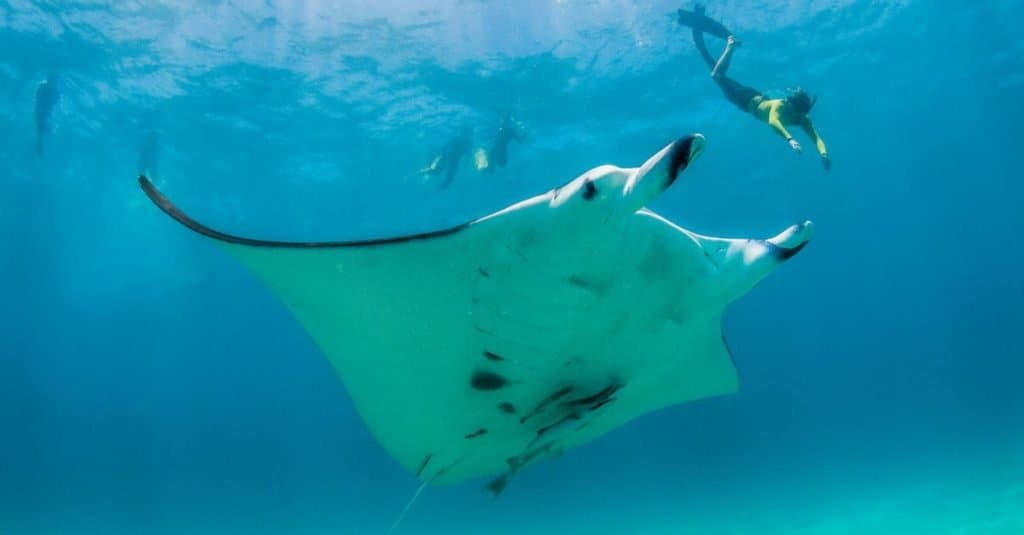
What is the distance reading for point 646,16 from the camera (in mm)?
14516

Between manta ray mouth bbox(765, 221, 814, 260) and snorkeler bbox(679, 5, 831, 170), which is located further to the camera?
snorkeler bbox(679, 5, 831, 170)

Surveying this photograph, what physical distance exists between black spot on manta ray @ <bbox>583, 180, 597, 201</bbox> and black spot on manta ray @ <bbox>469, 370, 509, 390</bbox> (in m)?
1.02

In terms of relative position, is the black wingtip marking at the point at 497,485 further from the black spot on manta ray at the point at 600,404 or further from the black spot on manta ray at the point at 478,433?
the black spot on manta ray at the point at 600,404

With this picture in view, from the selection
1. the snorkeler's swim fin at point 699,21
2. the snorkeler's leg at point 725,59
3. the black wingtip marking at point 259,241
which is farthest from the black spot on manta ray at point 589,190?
the snorkeler's swim fin at point 699,21

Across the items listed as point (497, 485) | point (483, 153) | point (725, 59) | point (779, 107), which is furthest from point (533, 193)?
point (497, 485)

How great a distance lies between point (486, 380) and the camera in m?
2.83

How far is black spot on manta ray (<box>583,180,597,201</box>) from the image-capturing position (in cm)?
212

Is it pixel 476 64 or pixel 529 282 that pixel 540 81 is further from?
pixel 529 282

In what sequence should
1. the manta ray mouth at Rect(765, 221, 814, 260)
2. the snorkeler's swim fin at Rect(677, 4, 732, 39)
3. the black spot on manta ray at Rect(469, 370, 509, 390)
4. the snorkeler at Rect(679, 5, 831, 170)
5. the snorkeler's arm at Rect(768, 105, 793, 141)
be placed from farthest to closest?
the snorkeler's swim fin at Rect(677, 4, 732, 39), the snorkeler's arm at Rect(768, 105, 793, 141), the snorkeler at Rect(679, 5, 831, 170), the black spot on manta ray at Rect(469, 370, 509, 390), the manta ray mouth at Rect(765, 221, 814, 260)

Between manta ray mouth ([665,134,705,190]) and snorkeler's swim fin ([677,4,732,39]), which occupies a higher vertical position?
snorkeler's swim fin ([677,4,732,39])

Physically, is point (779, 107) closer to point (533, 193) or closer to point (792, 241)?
point (792, 241)

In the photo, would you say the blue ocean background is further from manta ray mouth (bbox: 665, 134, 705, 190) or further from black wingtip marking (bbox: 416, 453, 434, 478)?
manta ray mouth (bbox: 665, 134, 705, 190)

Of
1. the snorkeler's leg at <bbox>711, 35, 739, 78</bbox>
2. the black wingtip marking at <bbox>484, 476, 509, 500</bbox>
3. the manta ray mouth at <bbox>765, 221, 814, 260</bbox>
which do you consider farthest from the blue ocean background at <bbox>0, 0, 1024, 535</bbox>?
the manta ray mouth at <bbox>765, 221, 814, 260</bbox>

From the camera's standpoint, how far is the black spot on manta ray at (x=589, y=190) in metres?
2.12
